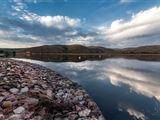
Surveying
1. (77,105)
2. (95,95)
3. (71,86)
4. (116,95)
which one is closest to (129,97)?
(116,95)

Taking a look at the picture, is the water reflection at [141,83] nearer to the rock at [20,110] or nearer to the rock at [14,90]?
the rock at [14,90]

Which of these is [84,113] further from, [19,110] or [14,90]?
[14,90]

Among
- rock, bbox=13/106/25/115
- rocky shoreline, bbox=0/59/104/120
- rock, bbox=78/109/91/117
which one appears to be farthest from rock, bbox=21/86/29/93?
rock, bbox=78/109/91/117

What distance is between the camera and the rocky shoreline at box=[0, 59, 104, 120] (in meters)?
9.01

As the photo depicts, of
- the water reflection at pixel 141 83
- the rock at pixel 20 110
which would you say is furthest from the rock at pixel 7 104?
the water reflection at pixel 141 83

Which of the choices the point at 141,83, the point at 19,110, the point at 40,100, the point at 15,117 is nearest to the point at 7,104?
the point at 19,110

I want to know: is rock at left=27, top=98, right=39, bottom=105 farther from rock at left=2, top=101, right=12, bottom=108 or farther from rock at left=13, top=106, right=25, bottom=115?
rock at left=2, top=101, right=12, bottom=108

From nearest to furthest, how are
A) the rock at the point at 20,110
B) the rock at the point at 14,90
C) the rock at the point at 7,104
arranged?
1. the rock at the point at 20,110
2. the rock at the point at 7,104
3. the rock at the point at 14,90

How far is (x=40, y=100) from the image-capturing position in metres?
9.89

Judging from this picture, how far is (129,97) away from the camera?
48.6 feet

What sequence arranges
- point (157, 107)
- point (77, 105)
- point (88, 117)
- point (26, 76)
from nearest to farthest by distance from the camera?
point (88, 117), point (77, 105), point (157, 107), point (26, 76)

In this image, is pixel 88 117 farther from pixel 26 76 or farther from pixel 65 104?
pixel 26 76

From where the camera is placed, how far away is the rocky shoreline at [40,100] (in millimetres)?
9008

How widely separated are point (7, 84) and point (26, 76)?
2.05m
